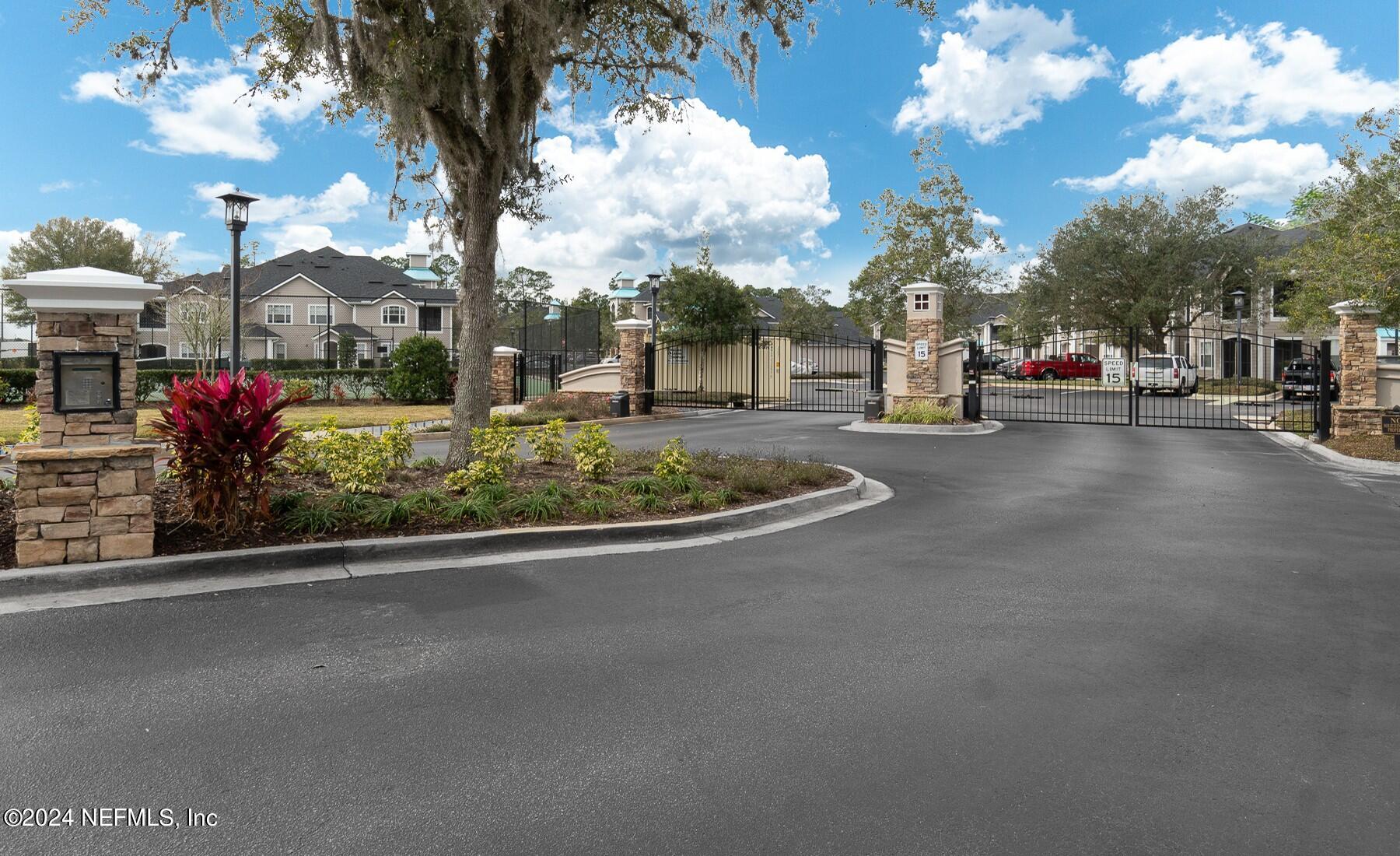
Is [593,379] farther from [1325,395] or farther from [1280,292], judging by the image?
[1280,292]

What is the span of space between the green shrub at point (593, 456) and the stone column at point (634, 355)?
13469mm

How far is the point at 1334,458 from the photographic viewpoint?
1391 centimetres

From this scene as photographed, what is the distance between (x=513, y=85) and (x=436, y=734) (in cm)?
780

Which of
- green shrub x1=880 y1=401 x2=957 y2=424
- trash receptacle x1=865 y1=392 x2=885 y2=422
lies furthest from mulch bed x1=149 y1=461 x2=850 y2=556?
trash receptacle x1=865 y1=392 x2=885 y2=422

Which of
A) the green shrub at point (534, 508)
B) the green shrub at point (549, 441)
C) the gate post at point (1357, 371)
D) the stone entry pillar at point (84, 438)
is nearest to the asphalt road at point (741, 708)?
the stone entry pillar at point (84, 438)

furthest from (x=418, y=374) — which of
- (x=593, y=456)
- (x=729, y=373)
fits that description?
(x=593, y=456)

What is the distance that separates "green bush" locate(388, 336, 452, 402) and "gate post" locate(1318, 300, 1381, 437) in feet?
71.9

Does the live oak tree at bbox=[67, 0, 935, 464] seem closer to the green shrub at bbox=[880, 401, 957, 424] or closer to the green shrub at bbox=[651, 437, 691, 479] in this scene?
the green shrub at bbox=[651, 437, 691, 479]

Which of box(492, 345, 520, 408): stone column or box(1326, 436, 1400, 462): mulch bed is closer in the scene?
box(1326, 436, 1400, 462): mulch bed

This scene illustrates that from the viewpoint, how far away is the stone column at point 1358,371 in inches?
609

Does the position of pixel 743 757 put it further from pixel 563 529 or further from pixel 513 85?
pixel 513 85

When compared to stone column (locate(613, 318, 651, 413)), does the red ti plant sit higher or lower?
lower

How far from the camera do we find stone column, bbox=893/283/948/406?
19.3m

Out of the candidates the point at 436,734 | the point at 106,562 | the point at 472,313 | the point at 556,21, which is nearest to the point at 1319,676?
the point at 436,734
